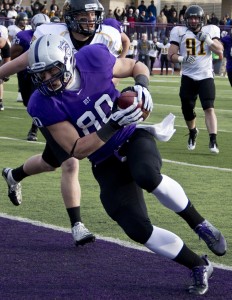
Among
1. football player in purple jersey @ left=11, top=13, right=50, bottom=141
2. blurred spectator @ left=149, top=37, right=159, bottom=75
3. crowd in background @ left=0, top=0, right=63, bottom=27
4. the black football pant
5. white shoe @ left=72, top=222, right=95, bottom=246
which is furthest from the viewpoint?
blurred spectator @ left=149, top=37, right=159, bottom=75

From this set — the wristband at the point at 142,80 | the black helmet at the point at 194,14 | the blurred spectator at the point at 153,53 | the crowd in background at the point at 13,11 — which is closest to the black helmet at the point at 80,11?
the wristband at the point at 142,80

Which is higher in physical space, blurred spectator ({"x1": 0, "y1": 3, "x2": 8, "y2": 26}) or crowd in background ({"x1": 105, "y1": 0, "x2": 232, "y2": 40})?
blurred spectator ({"x1": 0, "y1": 3, "x2": 8, "y2": 26})

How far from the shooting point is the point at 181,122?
13.8 meters

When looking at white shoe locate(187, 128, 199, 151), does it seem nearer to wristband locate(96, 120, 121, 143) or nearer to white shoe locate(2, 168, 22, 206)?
white shoe locate(2, 168, 22, 206)

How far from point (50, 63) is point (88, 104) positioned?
0.32 m

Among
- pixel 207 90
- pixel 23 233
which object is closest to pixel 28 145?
pixel 207 90

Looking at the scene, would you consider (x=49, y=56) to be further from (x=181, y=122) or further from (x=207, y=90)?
(x=181, y=122)

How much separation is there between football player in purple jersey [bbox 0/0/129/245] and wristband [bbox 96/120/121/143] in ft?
1.91

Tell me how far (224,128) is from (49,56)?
28.3 feet

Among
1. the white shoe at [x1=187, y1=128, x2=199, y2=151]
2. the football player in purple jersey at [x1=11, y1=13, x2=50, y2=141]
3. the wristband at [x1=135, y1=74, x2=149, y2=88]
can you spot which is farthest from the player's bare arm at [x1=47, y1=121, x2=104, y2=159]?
the football player in purple jersey at [x1=11, y1=13, x2=50, y2=141]

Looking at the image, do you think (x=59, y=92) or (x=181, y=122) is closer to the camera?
(x=59, y=92)

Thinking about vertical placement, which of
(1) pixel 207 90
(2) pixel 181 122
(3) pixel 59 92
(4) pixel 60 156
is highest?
(3) pixel 59 92

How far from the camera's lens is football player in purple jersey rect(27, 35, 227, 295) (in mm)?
4453

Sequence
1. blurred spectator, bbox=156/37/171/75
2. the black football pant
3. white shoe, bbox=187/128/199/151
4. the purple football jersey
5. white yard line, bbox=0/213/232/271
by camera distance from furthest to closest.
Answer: blurred spectator, bbox=156/37/171/75 < white shoe, bbox=187/128/199/151 < white yard line, bbox=0/213/232/271 < the purple football jersey < the black football pant
